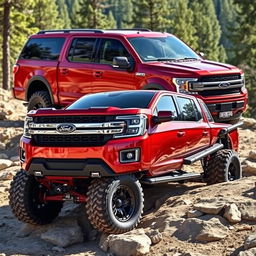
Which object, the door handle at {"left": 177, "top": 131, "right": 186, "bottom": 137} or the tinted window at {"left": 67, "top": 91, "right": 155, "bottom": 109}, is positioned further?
the door handle at {"left": 177, "top": 131, "right": 186, "bottom": 137}

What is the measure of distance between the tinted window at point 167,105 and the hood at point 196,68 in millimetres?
2567

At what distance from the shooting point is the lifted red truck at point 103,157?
7008mm

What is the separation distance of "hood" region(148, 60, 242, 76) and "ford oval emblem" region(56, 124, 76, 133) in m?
4.27

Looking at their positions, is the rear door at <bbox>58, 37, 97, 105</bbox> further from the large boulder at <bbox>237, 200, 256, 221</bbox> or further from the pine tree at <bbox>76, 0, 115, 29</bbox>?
the pine tree at <bbox>76, 0, 115, 29</bbox>

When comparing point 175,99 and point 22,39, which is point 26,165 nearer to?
point 175,99

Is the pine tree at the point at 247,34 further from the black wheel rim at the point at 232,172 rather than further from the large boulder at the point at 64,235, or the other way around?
the large boulder at the point at 64,235

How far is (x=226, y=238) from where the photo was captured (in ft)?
22.0

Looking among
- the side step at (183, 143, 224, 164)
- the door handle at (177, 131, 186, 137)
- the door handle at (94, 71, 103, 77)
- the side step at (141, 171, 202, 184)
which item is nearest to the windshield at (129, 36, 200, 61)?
the door handle at (94, 71, 103, 77)

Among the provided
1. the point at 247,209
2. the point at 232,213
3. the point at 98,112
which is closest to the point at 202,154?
the point at 247,209

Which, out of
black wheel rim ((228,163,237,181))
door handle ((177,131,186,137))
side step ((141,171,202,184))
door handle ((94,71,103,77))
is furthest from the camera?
door handle ((94,71,103,77))

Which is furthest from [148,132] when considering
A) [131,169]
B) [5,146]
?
[5,146]

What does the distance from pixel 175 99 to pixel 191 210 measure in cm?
195

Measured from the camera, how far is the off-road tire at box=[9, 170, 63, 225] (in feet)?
25.4

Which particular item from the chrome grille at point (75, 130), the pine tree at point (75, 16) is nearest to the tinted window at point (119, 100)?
the chrome grille at point (75, 130)
